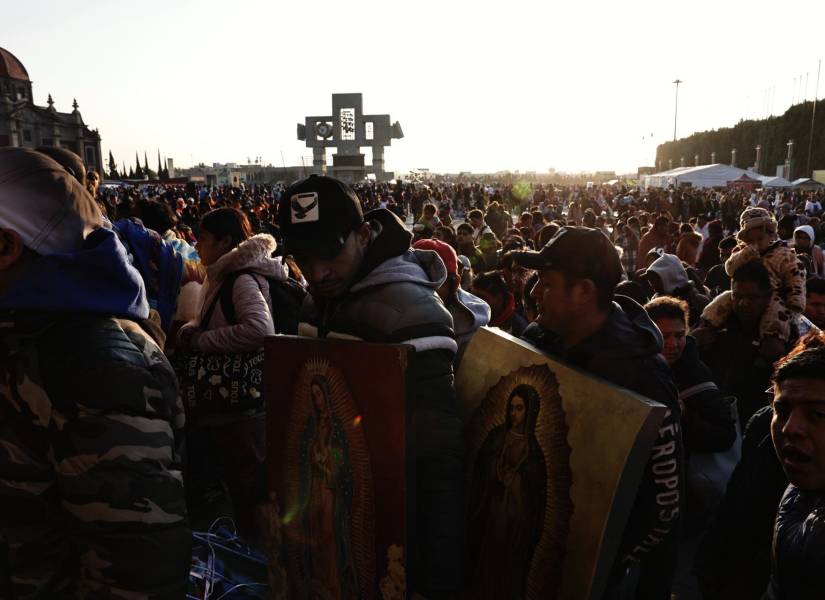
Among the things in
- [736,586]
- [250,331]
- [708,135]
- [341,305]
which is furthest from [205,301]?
[708,135]

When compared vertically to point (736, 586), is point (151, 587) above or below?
above

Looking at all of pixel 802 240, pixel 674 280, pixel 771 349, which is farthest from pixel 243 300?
pixel 802 240

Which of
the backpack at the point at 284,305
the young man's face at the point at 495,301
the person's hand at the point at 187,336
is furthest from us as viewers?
the young man's face at the point at 495,301

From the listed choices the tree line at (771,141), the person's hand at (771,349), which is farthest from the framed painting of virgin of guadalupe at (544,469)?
the tree line at (771,141)

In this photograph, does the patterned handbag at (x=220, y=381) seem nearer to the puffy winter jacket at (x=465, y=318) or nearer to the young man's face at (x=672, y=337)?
the puffy winter jacket at (x=465, y=318)

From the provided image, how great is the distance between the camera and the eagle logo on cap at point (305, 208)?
6.41ft

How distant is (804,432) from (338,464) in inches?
53.9

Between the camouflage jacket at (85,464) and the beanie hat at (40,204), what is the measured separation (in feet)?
0.63

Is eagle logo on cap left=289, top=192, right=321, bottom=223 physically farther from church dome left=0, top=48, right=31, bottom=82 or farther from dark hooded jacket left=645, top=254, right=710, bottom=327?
church dome left=0, top=48, right=31, bottom=82

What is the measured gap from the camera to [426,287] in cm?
207

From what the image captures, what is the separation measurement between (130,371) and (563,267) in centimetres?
134

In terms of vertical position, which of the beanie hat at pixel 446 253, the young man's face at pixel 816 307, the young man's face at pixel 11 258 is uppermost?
the young man's face at pixel 11 258

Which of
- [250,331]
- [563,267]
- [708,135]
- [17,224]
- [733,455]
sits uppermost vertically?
[708,135]

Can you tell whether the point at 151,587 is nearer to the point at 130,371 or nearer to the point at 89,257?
the point at 130,371
